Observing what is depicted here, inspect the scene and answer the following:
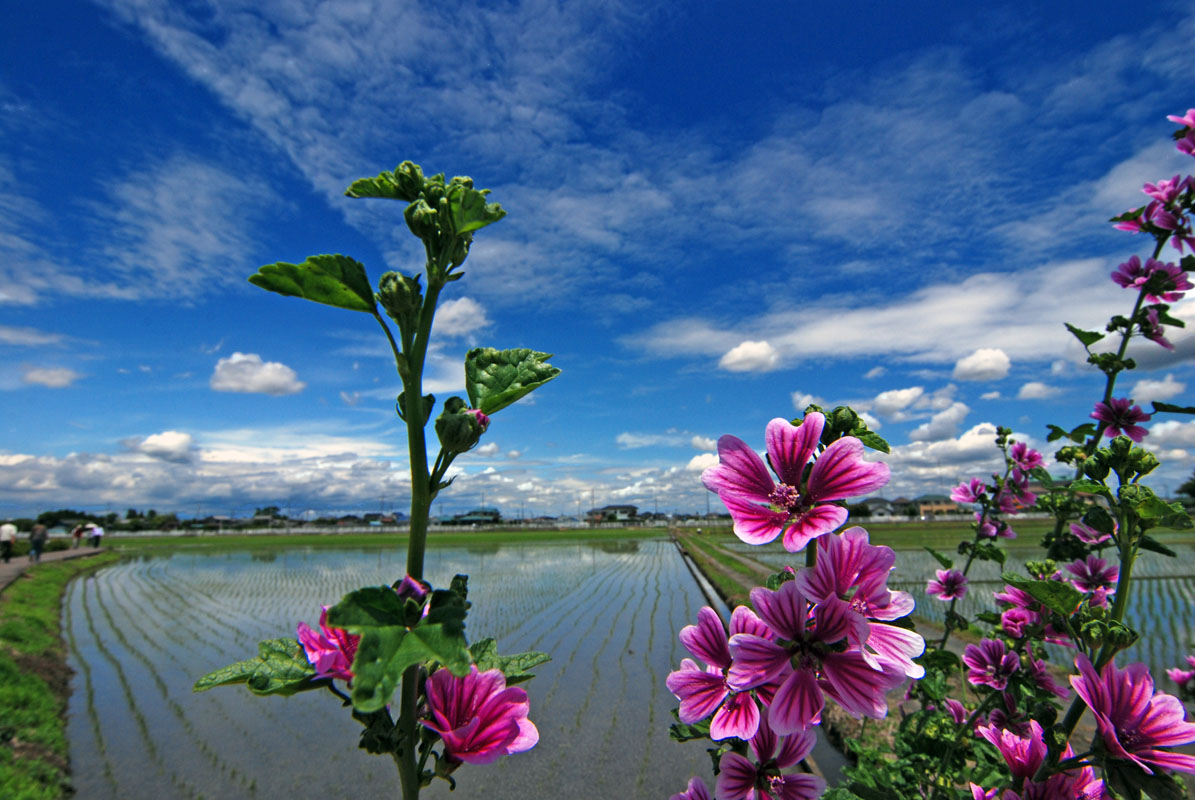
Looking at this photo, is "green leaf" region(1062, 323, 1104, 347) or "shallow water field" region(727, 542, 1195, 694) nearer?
"green leaf" region(1062, 323, 1104, 347)

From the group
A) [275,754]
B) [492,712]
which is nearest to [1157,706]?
[492,712]

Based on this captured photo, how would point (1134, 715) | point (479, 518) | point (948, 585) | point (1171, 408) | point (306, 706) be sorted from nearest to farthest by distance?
point (1134, 715) < point (1171, 408) < point (948, 585) < point (306, 706) < point (479, 518)

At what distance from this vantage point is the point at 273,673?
0.84 meters

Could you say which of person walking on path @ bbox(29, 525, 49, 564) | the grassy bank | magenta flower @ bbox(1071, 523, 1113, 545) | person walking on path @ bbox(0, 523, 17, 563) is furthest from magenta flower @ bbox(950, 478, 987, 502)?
person walking on path @ bbox(29, 525, 49, 564)

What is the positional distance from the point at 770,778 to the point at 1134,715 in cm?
67

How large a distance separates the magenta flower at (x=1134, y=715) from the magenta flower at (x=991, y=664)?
160 cm

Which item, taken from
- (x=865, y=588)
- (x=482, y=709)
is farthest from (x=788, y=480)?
(x=482, y=709)

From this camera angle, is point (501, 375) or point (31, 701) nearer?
point (501, 375)

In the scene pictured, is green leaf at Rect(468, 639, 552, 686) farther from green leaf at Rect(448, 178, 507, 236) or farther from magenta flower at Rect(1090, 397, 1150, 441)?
magenta flower at Rect(1090, 397, 1150, 441)

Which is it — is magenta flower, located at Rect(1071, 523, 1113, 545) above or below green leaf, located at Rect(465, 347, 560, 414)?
below

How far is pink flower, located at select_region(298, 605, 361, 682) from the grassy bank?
19.9 feet

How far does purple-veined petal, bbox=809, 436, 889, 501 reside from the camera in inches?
35.1

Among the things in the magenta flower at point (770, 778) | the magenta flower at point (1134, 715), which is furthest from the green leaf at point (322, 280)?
the magenta flower at point (1134, 715)

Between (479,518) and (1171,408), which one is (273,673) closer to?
(1171,408)
